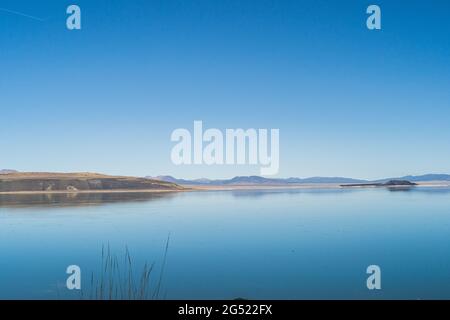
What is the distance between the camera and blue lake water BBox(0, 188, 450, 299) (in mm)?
7379

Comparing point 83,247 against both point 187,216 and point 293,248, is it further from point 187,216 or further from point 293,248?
point 187,216

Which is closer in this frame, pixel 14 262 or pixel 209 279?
pixel 209 279

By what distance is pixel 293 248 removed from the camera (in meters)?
10.7

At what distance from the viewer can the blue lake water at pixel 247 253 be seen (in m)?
7.38

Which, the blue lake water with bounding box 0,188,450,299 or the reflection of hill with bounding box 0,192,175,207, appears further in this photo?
the reflection of hill with bounding box 0,192,175,207

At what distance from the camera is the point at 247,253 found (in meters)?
10.3

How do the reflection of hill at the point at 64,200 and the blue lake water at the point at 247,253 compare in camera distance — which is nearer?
the blue lake water at the point at 247,253

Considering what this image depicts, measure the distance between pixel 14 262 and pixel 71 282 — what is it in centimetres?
362

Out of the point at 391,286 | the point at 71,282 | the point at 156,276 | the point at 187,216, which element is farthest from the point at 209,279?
the point at 187,216

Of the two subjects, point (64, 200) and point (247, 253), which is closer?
point (247, 253)
